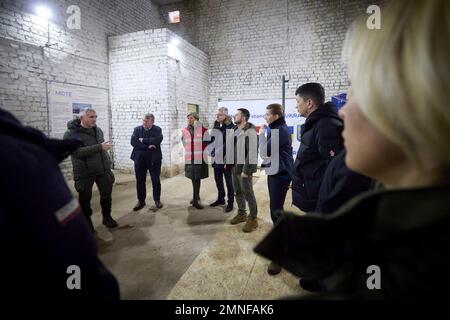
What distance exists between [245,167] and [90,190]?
220cm

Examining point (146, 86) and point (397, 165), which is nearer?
point (397, 165)

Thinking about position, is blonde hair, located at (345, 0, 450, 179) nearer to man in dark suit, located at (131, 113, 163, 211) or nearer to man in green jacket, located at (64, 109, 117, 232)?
man in green jacket, located at (64, 109, 117, 232)

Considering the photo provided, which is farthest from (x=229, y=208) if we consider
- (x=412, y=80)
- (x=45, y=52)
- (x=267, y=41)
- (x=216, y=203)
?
(x=267, y=41)

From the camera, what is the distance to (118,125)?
24.7 ft

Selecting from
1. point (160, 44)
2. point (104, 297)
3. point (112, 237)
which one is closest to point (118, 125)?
point (160, 44)

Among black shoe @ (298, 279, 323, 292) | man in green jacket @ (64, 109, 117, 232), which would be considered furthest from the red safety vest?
black shoe @ (298, 279, 323, 292)

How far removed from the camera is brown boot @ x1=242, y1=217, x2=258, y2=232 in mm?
3643

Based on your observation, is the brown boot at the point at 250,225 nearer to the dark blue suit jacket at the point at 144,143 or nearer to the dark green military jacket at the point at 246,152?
the dark green military jacket at the point at 246,152

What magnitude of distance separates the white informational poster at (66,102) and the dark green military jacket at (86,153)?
9.45 feet

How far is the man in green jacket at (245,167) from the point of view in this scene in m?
3.73

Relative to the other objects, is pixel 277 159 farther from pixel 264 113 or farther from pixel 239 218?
pixel 264 113

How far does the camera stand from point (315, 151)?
90.2 inches

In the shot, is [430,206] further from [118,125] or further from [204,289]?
[118,125]
